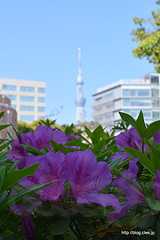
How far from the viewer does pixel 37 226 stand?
0.58 metres

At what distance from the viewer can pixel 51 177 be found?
1.90 ft

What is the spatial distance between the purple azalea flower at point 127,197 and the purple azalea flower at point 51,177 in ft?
0.24

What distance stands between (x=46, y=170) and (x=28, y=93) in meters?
85.3

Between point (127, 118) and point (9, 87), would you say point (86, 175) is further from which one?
point (9, 87)

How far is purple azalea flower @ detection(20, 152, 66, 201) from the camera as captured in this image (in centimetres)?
56

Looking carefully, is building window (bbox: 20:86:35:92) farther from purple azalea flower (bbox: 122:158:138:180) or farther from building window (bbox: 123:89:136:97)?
purple azalea flower (bbox: 122:158:138:180)

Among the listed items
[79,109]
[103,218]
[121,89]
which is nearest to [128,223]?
[103,218]

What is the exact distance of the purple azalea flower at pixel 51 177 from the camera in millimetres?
562

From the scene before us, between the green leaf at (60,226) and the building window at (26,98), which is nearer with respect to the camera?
the green leaf at (60,226)

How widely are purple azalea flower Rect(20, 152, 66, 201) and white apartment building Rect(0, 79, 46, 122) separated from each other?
275ft

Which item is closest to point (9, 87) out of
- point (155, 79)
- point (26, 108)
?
point (26, 108)

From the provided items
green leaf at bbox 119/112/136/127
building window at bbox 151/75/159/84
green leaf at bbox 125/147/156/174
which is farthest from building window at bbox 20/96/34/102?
green leaf at bbox 125/147/156/174

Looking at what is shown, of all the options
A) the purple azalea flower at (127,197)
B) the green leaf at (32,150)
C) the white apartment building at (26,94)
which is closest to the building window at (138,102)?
the white apartment building at (26,94)

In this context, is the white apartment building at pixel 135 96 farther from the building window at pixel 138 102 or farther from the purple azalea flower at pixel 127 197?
the purple azalea flower at pixel 127 197
